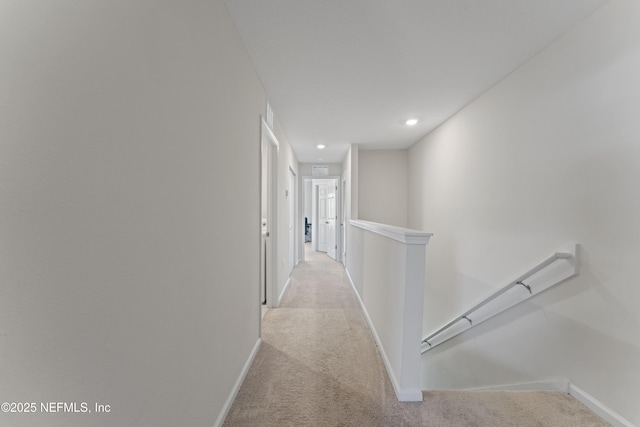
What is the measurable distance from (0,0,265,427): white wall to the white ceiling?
0.55 m

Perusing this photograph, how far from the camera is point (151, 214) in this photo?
84cm

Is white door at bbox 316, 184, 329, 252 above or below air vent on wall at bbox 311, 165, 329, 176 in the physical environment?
below

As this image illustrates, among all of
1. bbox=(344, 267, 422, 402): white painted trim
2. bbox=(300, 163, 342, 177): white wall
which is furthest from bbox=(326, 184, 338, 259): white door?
bbox=(344, 267, 422, 402): white painted trim

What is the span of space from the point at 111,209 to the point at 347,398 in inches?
67.2

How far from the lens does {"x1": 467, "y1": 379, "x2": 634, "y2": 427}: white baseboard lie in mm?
1362

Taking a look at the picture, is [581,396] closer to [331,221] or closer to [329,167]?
[329,167]

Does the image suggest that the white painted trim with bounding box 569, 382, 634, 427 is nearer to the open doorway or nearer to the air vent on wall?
the open doorway

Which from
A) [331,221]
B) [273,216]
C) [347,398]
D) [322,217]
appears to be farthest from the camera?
[322,217]

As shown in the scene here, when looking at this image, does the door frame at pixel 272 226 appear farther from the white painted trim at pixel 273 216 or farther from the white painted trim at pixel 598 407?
the white painted trim at pixel 598 407

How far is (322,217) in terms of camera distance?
7180 millimetres

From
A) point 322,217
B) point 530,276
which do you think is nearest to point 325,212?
point 322,217

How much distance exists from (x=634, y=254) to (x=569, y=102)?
1.00m

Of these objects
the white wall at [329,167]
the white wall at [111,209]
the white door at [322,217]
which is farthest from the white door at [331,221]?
the white wall at [111,209]

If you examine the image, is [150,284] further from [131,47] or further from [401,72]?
[401,72]
